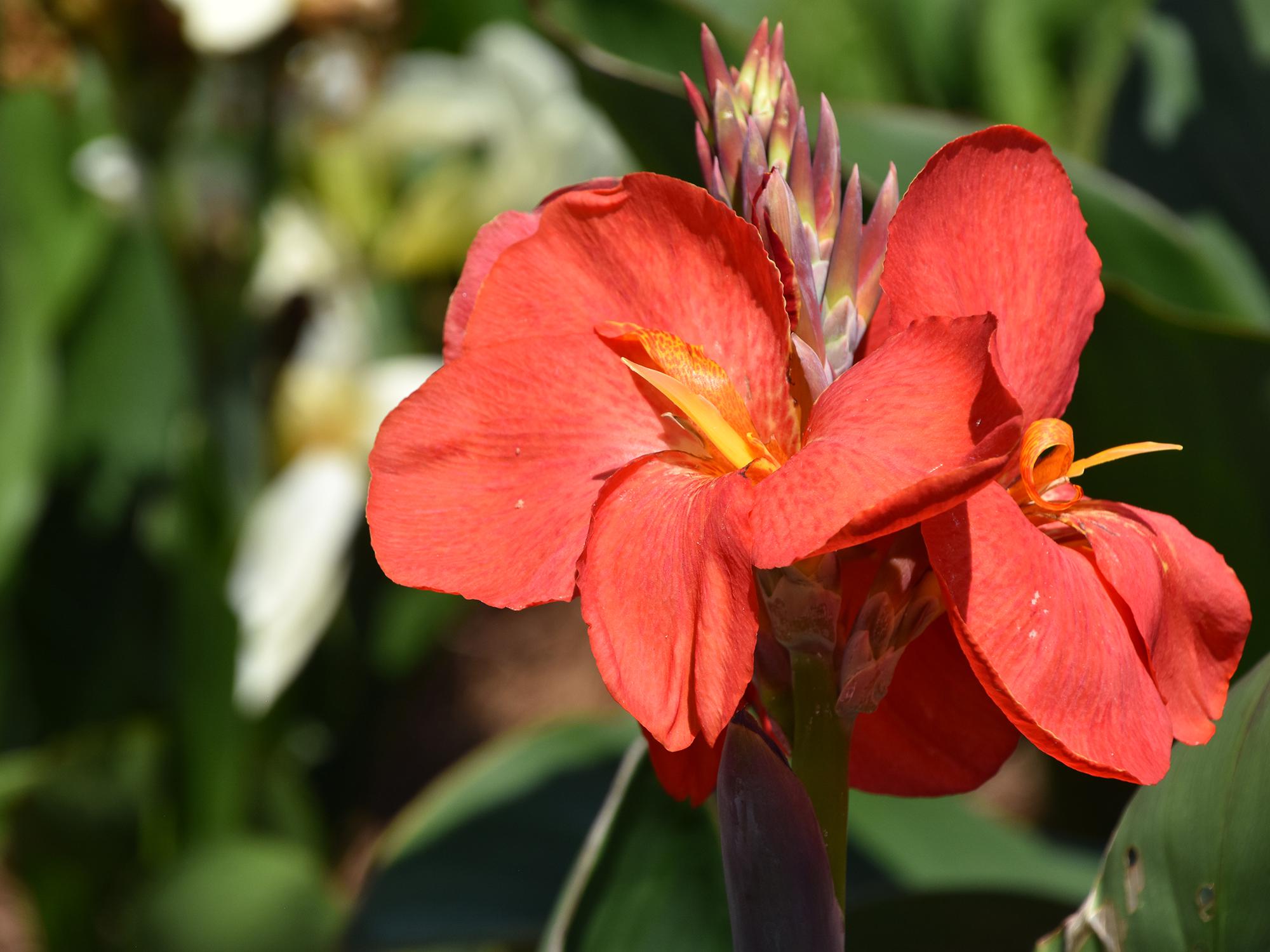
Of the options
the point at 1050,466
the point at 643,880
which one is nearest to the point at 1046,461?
the point at 1050,466

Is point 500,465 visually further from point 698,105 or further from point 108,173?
point 108,173

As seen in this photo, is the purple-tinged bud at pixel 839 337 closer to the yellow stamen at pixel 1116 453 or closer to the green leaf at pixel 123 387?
the yellow stamen at pixel 1116 453

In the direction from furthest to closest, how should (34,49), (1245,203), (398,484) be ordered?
(34,49) → (1245,203) → (398,484)

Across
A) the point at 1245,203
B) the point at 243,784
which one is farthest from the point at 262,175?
the point at 1245,203

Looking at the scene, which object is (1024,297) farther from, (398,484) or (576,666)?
(576,666)

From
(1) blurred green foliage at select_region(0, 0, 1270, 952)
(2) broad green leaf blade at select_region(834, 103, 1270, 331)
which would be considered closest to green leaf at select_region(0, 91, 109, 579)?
(1) blurred green foliage at select_region(0, 0, 1270, 952)

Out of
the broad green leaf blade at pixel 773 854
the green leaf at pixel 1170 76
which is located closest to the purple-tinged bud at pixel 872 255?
the broad green leaf blade at pixel 773 854
